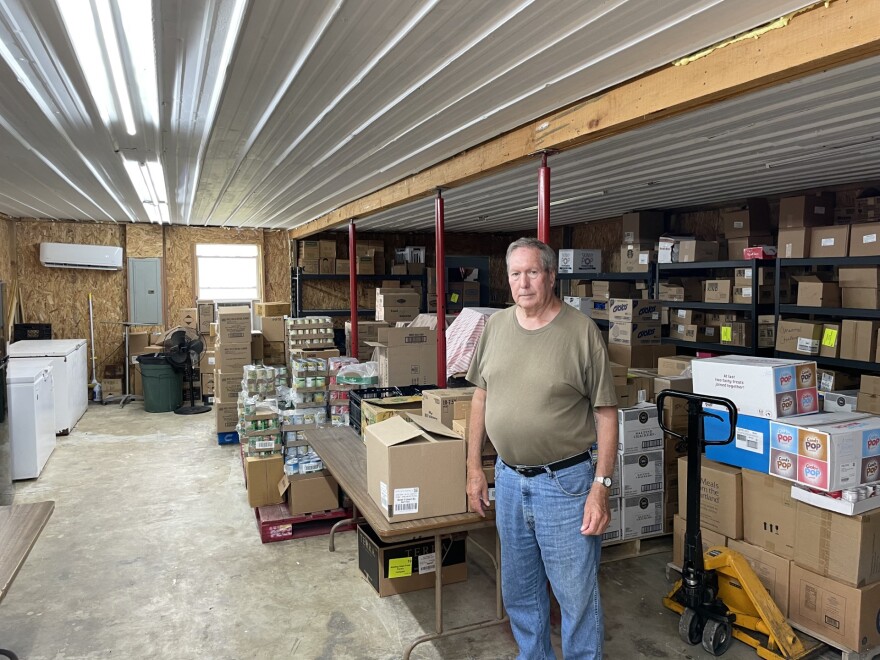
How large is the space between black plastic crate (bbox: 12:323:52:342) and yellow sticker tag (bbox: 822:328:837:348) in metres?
9.43

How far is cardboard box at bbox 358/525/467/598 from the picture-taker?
128 inches

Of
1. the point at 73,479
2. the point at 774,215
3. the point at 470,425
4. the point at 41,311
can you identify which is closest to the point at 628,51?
the point at 470,425

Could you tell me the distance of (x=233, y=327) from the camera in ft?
A: 22.8

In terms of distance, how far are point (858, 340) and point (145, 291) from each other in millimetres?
9036

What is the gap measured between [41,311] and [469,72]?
8.55 metres

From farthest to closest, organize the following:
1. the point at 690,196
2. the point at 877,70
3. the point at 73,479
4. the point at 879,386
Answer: the point at 690,196 < the point at 73,479 < the point at 879,386 < the point at 877,70

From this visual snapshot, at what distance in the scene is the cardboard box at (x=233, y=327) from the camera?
688 cm

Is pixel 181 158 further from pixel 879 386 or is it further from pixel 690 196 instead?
pixel 879 386

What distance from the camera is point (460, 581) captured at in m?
3.48

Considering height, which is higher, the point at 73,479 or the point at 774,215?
the point at 774,215

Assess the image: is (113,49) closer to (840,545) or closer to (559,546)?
(559,546)

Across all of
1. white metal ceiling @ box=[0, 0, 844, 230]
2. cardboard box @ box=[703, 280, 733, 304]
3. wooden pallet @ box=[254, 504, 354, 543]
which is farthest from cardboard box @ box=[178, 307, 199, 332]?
cardboard box @ box=[703, 280, 733, 304]

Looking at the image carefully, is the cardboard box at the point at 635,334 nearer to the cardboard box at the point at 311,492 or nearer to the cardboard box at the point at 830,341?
the cardboard box at the point at 830,341

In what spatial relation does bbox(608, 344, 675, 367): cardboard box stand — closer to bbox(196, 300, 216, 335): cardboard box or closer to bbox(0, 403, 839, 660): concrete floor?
bbox(0, 403, 839, 660): concrete floor
